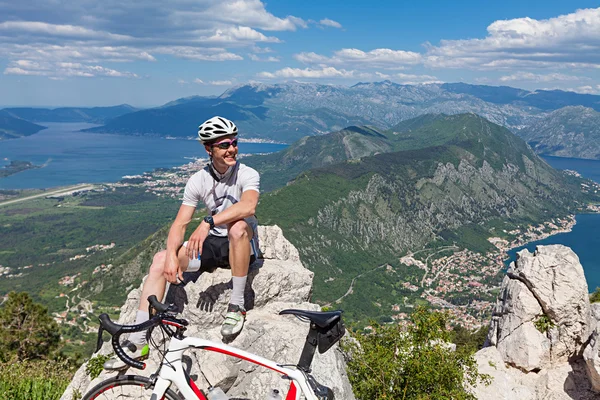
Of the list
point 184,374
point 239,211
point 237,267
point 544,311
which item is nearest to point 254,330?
point 237,267

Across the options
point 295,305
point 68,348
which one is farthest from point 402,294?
point 295,305

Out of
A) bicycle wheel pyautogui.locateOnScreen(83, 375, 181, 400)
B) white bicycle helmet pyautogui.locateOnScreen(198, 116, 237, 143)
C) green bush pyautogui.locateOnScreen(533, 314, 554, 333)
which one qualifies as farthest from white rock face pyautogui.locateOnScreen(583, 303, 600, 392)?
bicycle wheel pyautogui.locateOnScreen(83, 375, 181, 400)

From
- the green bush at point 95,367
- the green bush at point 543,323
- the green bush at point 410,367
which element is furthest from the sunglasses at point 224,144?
the green bush at point 543,323

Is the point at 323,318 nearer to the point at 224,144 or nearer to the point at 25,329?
the point at 224,144

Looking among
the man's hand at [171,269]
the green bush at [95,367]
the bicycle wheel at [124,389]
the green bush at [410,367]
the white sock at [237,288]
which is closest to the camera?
the bicycle wheel at [124,389]

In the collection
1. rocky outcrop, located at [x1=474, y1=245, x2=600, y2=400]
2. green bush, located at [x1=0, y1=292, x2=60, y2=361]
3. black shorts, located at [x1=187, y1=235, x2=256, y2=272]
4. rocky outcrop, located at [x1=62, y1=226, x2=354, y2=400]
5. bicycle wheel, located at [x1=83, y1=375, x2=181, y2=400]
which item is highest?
black shorts, located at [x1=187, y1=235, x2=256, y2=272]

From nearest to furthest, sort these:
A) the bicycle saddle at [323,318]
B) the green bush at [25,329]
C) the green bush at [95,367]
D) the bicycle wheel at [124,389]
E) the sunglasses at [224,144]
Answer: the bicycle wheel at [124,389]
the bicycle saddle at [323,318]
the sunglasses at [224,144]
the green bush at [95,367]
the green bush at [25,329]

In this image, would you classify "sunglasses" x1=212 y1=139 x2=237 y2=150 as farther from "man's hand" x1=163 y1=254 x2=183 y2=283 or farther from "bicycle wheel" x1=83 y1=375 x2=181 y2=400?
"bicycle wheel" x1=83 y1=375 x2=181 y2=400

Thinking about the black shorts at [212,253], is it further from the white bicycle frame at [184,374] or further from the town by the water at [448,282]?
the town by the water at [448,282]
